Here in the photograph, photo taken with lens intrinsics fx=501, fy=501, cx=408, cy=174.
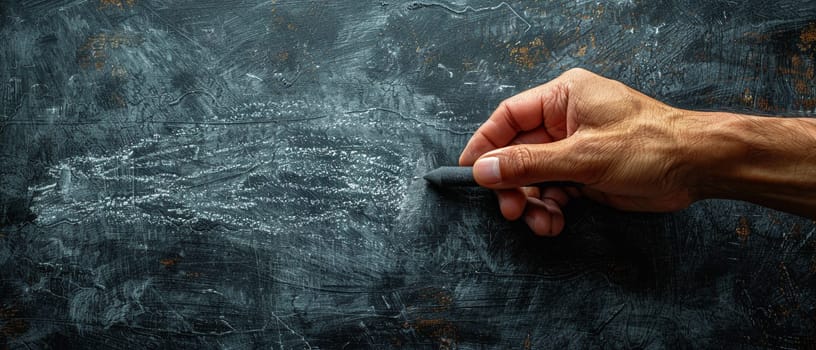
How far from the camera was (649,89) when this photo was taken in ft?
4.71

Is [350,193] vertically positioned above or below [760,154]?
below

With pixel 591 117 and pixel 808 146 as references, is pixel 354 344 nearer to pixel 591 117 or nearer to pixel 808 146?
pixel 591 117

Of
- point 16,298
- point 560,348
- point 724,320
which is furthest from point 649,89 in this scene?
point 16,298

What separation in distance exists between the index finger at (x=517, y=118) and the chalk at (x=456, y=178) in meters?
0.06

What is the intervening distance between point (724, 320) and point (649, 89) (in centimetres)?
68

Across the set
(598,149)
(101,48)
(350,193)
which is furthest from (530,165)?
(101,48)

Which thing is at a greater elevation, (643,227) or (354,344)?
(643,227)

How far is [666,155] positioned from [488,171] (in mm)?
416

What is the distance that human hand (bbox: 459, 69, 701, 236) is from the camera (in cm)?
118

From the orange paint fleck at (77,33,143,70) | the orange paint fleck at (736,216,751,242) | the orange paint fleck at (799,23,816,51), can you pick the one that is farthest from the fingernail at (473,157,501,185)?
the orange paint fleck at (77,33,143,70)

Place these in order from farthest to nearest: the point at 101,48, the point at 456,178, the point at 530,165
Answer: the point at 101,48 < the point at 456,178 < the point at 530,165

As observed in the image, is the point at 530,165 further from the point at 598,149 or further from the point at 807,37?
the point at 807,37

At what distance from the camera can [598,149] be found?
1.18m

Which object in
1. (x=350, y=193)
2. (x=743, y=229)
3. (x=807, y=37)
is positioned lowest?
(x=743, y=229)
